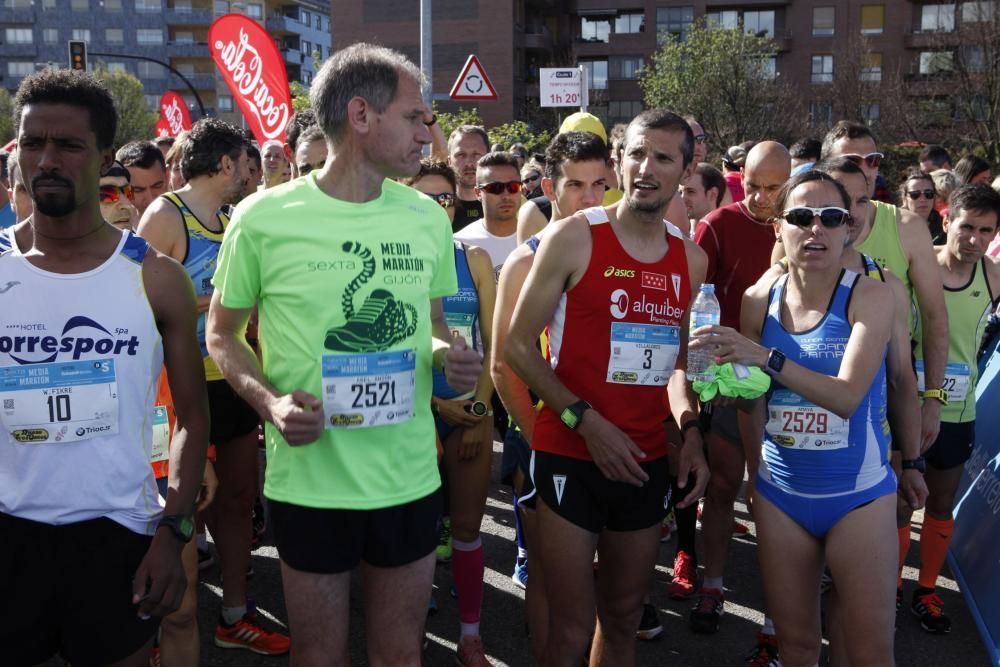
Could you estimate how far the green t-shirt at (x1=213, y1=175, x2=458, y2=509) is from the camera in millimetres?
2473

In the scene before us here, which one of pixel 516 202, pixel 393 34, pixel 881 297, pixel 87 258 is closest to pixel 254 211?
pixel 87 258

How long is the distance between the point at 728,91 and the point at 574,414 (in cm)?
4174

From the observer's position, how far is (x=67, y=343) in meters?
2.33

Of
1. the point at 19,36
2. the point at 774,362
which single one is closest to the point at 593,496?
the point at 774,362

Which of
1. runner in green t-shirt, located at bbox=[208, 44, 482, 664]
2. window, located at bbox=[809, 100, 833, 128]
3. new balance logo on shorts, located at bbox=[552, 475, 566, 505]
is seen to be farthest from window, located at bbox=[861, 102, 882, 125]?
A: runner in green t-shirt, located at bbox=[208, 44, 482, 664]

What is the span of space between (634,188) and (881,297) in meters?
0.95

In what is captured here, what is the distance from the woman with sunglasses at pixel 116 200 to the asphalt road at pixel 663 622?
2.01 meters

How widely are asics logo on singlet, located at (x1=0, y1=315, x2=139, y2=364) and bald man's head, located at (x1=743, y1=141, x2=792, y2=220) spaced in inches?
128

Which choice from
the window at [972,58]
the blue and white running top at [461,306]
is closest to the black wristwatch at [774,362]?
the blue and white running top at [461,306]

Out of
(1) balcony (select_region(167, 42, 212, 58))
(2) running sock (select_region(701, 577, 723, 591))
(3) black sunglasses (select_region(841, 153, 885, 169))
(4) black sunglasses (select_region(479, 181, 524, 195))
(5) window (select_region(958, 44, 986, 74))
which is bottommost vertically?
(2) running sock (select_region(701, 577, 723, 591))

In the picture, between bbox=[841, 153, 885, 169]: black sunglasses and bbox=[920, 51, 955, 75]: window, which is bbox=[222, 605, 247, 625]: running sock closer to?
bbox=[841, 153, 885, 169]: black sunglasses

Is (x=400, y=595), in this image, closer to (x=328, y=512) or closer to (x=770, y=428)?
(x=328, y=512)

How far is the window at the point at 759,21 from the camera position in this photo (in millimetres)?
56219

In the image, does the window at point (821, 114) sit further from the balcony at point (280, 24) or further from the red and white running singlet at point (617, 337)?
the balcony at point (280, 24)
